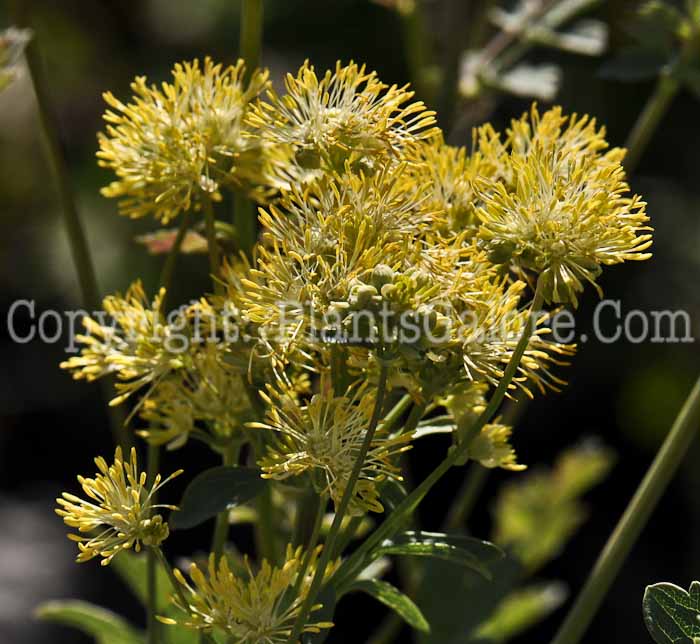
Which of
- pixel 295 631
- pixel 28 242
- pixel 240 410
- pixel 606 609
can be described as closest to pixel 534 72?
pixel 240 410

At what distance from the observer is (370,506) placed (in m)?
0.51

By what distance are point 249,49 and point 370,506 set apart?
0.99ft

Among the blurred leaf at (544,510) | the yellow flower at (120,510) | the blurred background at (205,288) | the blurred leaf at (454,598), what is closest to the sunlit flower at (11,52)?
the yellow flower at (120,510)

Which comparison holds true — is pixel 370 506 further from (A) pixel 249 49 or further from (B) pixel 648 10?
(B) pixel 648 10

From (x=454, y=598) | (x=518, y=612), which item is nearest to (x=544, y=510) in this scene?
(x=518, y=612)

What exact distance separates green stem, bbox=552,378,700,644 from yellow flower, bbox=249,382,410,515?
20 cm

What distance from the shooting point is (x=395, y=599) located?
57 centimetres

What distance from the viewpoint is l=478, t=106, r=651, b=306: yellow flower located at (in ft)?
1.71

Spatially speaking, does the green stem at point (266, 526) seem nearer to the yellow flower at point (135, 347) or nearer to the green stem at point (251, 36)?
the yellow flower at point (135, 347)

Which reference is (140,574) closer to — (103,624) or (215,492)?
(103,624)

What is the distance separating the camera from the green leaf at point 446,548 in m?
0.54

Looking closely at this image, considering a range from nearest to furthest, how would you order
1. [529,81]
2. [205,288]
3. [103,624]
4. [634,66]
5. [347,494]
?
[347,494]
[103,624]
[634,66]
[529,81]
[205,288]

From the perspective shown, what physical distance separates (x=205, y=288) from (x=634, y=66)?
51.8 inches

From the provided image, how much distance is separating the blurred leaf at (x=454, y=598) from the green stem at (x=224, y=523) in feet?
0.97
